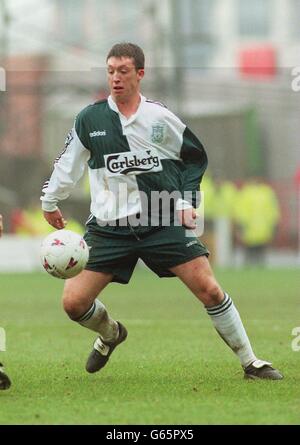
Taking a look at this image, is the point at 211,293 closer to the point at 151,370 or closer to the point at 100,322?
the point at 100,322

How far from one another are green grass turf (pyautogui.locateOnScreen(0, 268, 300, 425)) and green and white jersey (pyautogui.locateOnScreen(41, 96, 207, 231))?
3.95ft

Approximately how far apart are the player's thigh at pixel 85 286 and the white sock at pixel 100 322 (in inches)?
5.9

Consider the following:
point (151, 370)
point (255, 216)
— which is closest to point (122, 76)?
point (151, 370)

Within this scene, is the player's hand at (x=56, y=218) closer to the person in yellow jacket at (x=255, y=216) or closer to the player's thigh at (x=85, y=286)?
the player's thigh at (x=85, y=286)

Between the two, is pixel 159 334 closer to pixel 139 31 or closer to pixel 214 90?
pixel 214 90

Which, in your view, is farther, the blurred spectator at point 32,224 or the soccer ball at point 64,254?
the blurred spectator at point 32,224

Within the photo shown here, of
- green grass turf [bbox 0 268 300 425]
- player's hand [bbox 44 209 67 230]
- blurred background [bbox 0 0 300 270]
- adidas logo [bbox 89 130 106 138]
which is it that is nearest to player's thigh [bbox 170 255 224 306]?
green grass turf [bbox 0 268 300 425]

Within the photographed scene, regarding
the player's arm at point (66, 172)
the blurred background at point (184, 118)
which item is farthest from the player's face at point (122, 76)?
the blurred background at point (184, 118)

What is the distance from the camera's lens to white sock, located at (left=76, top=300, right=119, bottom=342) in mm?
8133

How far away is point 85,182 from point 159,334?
21.9m

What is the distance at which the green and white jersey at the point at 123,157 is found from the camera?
7.92 m

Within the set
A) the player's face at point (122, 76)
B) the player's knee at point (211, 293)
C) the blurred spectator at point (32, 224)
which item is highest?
the player's face at point (122, 76)

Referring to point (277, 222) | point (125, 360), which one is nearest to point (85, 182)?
point (277, 222)

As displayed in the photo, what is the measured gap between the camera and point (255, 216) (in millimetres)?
38656
